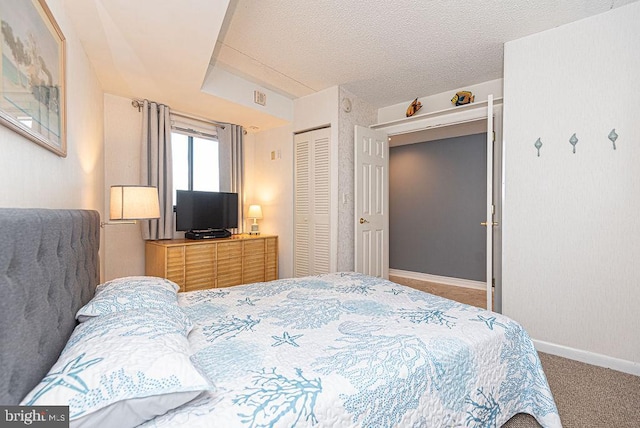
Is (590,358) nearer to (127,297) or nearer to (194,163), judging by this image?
(127,297)

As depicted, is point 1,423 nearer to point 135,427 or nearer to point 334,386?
point 135,427

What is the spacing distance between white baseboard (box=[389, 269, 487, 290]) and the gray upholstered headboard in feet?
15.8

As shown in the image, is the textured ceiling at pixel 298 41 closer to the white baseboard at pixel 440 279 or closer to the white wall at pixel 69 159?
the white wall at pixel 69 159

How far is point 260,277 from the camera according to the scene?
400 cm

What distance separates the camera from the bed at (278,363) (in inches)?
32.0

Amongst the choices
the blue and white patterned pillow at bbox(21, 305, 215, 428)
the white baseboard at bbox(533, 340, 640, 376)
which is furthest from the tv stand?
the white baseboard at bbox(533, 340, 640, 376)

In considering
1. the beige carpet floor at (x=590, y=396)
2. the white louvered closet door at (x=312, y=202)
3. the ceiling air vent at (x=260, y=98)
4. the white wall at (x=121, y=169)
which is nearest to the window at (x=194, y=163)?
the white wall at (x=121, y=169)

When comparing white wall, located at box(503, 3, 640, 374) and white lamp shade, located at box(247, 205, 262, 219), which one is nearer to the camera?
white wall, located at box(503, 3, 640, 374)

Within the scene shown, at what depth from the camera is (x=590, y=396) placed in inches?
75.2

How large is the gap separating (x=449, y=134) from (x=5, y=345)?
5.15m

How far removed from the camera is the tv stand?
3.59 meters

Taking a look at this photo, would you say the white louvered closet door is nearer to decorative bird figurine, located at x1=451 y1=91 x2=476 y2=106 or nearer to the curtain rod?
the curtain rod

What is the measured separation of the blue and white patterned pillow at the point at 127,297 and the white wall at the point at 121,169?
1853mm

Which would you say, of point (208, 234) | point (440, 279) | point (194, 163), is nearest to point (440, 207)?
point (440, 279)
